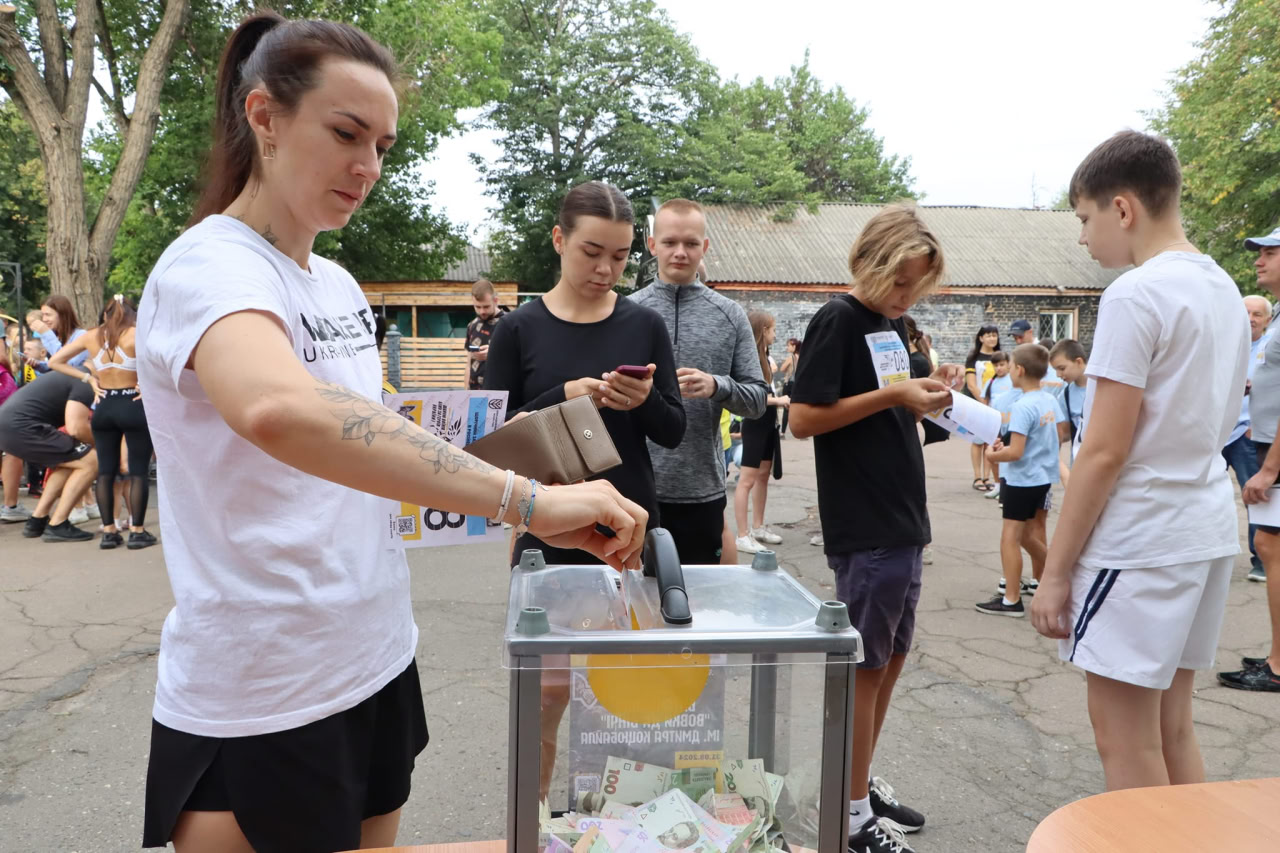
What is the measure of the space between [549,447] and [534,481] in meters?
0.31

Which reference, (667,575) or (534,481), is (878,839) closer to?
(667,575)

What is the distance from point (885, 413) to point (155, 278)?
1.96 meters

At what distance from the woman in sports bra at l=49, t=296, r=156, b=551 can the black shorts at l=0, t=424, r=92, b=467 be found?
46 cm

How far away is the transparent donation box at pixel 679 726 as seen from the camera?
0.96 metres

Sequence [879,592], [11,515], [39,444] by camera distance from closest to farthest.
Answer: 1. [879,592]
2. [39,444]
3. [11,515]

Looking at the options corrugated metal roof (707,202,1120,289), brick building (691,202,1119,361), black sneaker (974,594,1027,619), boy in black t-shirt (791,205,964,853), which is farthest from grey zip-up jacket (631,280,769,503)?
corrugated metal roof (707,202,1120,289)

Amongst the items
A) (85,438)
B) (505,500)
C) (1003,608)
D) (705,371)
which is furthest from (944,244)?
(505,500)

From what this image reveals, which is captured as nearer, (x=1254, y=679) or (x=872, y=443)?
(x=872, y=443)

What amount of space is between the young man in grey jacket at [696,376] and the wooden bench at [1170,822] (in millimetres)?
1824

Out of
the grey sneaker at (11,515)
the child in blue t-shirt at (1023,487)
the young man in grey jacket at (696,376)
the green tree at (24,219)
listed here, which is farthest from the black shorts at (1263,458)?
the green tree at (24,219)

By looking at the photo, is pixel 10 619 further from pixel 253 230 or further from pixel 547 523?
pixel 547 523

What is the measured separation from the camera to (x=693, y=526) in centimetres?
309

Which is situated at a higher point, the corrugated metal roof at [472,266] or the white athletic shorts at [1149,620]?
the corrugated metal roof at [472,266]

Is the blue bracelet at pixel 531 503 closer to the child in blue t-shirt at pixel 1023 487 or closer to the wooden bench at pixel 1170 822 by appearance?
the wooden bench at pixel 1170 822
